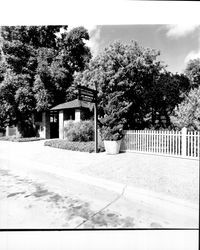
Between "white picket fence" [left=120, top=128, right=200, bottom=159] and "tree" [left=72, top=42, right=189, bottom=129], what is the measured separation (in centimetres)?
278

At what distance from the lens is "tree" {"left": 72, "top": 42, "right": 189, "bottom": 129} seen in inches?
420

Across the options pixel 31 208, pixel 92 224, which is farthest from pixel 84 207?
pixel 31 208

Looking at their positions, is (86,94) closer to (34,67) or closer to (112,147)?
(112,147)

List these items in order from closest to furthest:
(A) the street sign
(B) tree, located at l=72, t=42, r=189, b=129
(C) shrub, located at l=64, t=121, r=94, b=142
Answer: (A) the street sign, (B) tree, located at l=72, t=42, r=189, b=129, (C) shrub, located at l=64, t=121, r=94, b=142

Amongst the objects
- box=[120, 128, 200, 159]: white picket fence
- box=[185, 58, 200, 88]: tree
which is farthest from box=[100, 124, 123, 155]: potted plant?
box=[185, 58, 200, 88]: tree

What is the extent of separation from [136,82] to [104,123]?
4614mm

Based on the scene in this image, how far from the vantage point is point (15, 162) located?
7.60 meters

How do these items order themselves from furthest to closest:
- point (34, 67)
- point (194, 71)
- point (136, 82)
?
1. point (34, 67)
2. point (194, 71)
3. point (136, 82)

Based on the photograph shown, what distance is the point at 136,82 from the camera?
37.2ft

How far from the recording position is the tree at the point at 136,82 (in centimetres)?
1066

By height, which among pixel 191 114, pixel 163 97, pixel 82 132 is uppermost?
pixel 163 97

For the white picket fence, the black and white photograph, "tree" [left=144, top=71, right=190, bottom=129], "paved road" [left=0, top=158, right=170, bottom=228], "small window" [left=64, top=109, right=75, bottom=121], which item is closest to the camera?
"paved road" [left=0, top=158, right=170, bottom=228]

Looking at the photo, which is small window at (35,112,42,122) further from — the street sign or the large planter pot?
the large planter pot

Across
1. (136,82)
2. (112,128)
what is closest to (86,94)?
(112,128)
